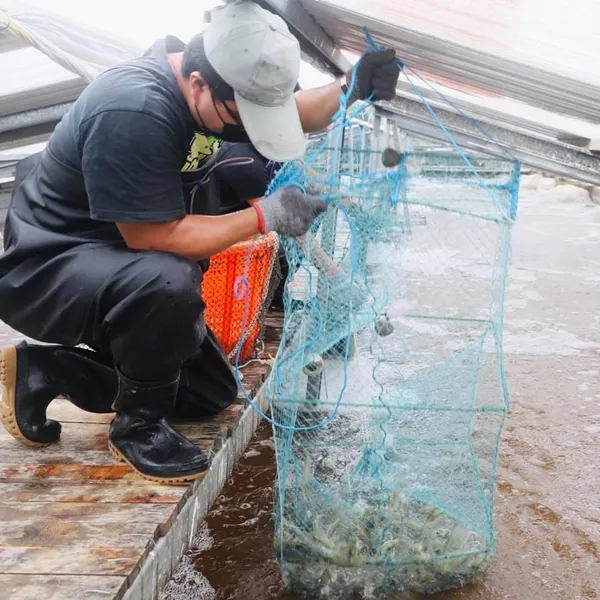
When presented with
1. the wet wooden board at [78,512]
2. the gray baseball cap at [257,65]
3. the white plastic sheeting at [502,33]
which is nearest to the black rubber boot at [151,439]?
the wet wooden board at [78,512]

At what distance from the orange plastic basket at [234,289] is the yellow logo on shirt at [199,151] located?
0.61 metres

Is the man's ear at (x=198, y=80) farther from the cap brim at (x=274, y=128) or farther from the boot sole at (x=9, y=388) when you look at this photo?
the boot sole at (x=9, y=388)

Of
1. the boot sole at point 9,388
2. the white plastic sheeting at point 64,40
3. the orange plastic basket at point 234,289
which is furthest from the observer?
the white plastic sheeting at point 64,40

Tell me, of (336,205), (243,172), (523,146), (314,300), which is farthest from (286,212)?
(523,146)

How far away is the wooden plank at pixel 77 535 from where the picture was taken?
1627mm

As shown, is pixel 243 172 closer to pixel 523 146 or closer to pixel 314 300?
pixel 314 300

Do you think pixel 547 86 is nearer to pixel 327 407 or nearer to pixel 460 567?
pixel 327 407

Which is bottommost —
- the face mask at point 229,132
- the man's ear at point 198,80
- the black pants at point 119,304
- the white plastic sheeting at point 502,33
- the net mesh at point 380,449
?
the net mesh at point 380,449

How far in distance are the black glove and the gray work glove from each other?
1.39ft

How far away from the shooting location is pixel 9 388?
219cm

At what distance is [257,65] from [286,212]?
444mm

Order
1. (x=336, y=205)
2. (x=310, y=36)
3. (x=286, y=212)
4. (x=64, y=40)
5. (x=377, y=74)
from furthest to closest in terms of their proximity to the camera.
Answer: (x=64, y=40) < (x=310, y=36) < (x=336, y=205) < (x=377, y=74) < (x=286, y=212)

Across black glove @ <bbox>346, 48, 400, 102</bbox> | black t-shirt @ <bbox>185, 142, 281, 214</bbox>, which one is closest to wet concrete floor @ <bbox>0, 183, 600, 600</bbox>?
black t-shirt @ <bbox>185, 142, 281, 214</bbox>

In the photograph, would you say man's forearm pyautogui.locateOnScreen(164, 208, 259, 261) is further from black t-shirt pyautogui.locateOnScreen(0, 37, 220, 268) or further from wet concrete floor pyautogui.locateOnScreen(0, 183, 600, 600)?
wet concrete floor pyautogui.locateOnScreen(0, 183, 600, 600)
